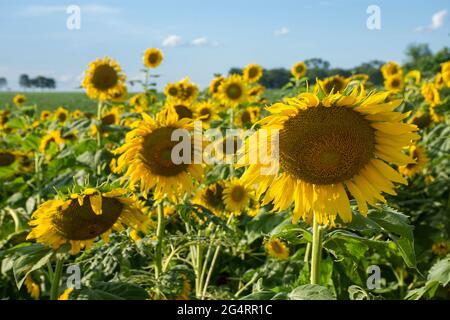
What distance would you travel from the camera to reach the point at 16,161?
4.55m

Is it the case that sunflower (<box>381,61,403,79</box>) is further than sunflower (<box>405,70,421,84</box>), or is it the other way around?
sunflower (<box>381,61,403,79</box>)

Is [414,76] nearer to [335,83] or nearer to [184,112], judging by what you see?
[335,83]

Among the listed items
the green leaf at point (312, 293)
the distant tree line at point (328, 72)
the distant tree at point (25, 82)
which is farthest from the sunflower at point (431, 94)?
the distant tree at point (25, 82)

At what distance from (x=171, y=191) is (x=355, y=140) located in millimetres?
1151

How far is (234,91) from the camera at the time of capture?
6.08 m

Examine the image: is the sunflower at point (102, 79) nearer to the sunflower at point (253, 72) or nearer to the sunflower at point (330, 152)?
the sunflower at point (253, 72)

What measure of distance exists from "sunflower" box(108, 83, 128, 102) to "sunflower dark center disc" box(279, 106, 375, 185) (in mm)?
3617

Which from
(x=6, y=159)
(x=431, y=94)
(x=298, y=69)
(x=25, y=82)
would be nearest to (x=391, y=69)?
(x=298, y=69)

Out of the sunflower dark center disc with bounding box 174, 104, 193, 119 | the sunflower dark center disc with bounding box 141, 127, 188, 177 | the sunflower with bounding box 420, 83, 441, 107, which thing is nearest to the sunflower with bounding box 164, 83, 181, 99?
the sunflower dark center disc with bounding box 174, 104, 193, 119

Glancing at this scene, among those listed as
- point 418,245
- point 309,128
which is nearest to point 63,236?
point 309,128

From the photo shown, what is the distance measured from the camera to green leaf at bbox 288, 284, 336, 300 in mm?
1449

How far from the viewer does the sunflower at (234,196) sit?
3.40m

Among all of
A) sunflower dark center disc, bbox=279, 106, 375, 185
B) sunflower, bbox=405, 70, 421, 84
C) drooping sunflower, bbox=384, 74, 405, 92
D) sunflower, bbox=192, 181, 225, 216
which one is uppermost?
sunflower, bbox=405, 70, 421, 84

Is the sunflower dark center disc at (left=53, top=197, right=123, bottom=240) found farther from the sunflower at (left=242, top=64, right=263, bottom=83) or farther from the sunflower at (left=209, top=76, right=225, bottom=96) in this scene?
the sunflower at (left=242, top=64, right=263, bottom=83)
